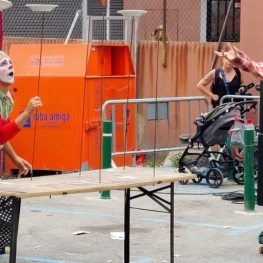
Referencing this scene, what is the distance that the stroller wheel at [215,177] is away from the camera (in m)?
11.3

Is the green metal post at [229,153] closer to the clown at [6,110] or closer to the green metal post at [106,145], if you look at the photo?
the green metal post at [106,145]

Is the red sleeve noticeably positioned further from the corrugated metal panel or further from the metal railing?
the corrugated metal panel

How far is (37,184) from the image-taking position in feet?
19.5

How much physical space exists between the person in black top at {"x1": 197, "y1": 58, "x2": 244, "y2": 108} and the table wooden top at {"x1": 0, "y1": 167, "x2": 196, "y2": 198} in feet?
19.2

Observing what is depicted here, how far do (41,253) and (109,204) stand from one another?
2629 millimetres

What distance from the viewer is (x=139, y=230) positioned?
28.7ft

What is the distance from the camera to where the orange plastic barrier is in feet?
39.7

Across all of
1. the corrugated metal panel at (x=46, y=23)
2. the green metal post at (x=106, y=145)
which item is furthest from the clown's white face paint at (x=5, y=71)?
the corrugated metal panel at (x=46, y=23)

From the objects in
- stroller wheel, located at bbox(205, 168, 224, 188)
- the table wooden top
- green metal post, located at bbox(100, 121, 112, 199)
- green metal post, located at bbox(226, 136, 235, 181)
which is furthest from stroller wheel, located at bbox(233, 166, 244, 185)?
the table wooden top

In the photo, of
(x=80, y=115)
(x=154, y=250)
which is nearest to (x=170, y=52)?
(x=80, y=115)

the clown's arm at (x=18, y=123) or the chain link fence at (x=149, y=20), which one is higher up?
the chain link fence at (x=149, y=20)

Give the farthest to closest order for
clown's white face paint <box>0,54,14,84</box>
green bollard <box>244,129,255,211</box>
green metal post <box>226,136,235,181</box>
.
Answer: green metal post <box>226,136,235,181</box> → green bollard <box>244,129,255,211</box> → clown's white face paint <box>0,54,14,84</box>

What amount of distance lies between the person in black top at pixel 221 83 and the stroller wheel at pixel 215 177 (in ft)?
5.31

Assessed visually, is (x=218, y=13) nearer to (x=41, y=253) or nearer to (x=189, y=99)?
(x=189, y=99)
